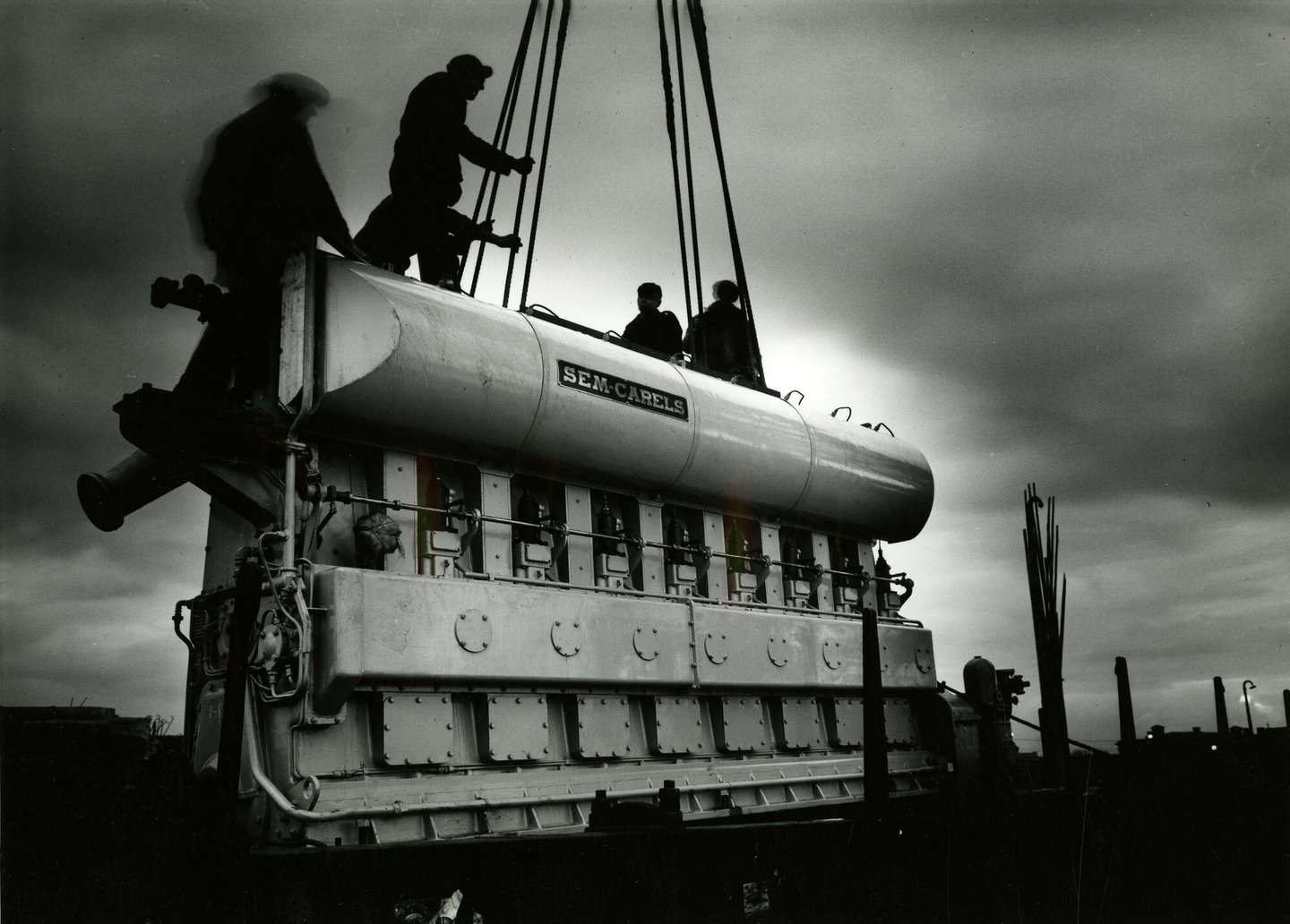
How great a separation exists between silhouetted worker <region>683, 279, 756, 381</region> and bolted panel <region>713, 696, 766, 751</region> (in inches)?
150

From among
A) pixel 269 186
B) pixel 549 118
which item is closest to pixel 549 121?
pixel 549 118

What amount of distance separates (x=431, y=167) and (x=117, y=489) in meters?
3.10

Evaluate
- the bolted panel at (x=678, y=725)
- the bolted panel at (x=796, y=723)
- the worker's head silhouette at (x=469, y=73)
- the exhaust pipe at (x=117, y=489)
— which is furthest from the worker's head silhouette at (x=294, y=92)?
the bolted panel at (x=796, y=723)

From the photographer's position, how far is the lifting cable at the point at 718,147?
11.5 m

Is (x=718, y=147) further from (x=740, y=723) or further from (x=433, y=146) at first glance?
(x=740, y=723)

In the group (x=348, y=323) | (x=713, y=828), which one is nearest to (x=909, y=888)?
(x=713, y=828)

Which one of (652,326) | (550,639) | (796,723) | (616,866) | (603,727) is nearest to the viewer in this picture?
(616,866)

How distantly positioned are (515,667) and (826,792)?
11.8 ft

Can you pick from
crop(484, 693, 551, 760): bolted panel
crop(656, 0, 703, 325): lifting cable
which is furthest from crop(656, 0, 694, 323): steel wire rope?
crop(484, 693, 551, 760): bolted panel

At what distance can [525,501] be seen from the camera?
26.1ft

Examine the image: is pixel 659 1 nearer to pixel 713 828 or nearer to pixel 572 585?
pixel 572 585

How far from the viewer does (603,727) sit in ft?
25.4

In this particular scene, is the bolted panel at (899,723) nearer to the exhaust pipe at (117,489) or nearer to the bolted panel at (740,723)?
the bolted panel at (740,723)

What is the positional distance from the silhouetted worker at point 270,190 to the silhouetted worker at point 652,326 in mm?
3918
